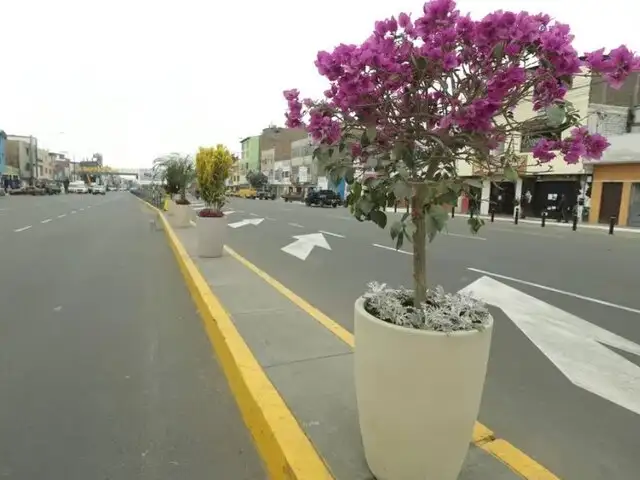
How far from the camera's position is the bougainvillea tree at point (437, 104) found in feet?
6.79

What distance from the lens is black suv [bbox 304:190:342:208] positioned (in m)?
42.0

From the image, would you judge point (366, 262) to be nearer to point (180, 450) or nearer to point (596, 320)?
point (596, 320)

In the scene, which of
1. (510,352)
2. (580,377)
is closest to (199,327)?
(510,352)

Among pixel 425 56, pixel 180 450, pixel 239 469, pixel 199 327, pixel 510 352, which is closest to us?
pixel 425 56

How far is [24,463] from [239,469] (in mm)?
1296

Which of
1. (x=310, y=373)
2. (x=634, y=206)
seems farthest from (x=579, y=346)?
(x=634, y=206)

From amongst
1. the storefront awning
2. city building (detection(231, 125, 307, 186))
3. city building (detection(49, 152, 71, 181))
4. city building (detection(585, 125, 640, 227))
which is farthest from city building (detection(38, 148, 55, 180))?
city building (detection(585, 125, 640, 227))

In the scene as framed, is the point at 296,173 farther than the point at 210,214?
Yes

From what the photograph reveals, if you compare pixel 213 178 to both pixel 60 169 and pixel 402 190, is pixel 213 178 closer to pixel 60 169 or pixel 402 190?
pixel 402 190

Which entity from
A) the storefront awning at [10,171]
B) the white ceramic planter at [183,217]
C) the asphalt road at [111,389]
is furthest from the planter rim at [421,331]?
the storefront awning at [10,171]

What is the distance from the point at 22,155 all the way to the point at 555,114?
9918cm

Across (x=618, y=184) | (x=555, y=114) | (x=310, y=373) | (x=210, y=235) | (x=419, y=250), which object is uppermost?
(x=618, y=184)

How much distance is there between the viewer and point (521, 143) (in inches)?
101

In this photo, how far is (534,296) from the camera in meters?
7.29
